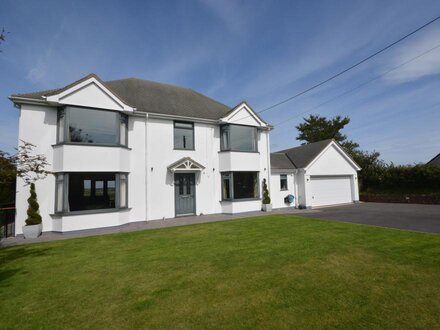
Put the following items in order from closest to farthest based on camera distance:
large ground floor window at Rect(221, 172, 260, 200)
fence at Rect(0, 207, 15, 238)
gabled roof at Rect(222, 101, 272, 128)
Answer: fence at Rect(0, 207, 15, 238), large ground floor window at Rect(221, 172, 260, 200), gabled roof at Rect(222, 101, 272, 128)

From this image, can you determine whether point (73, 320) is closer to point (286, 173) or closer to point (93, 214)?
point (93, 214)

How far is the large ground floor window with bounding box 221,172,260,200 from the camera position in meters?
16.0

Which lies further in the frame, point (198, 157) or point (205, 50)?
point (198, 157)

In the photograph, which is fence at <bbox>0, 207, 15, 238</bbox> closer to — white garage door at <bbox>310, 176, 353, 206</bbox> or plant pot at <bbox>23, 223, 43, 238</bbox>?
plant pot at <bbox>23, 223, 43, 238</bbox>

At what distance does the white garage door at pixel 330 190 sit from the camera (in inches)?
794

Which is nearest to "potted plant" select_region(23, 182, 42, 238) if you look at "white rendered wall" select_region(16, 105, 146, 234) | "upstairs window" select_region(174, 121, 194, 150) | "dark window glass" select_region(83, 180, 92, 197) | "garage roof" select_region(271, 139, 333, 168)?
"white rendered wall" select_region(16, 105, 146, 234)

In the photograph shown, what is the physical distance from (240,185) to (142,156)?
23.9ft

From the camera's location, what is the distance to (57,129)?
11703 mm

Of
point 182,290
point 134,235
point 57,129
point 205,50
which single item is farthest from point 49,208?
point 205,50

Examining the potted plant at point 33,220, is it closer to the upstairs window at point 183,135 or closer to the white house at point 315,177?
the upstairs window at point 183,135

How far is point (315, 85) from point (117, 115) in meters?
11.8

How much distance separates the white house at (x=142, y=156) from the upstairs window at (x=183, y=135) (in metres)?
0.07

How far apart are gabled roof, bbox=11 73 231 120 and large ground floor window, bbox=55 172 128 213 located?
4.81 meters

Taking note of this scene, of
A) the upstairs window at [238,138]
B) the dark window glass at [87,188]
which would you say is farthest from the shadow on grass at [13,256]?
the upstairs window at [238,138]
